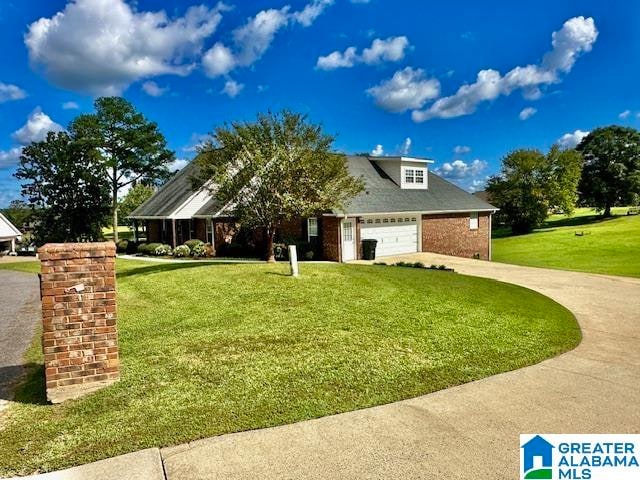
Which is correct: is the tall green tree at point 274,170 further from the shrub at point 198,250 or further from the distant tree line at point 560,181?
the distant tree line at point 560,181

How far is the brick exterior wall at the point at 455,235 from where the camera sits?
2620cm

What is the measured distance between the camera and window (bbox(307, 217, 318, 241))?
23203mm

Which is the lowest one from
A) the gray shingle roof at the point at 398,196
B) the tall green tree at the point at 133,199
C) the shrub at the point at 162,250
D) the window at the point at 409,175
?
the shrub at the point at 162,250

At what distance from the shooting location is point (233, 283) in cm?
1211

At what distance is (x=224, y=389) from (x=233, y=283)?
679 centimetres

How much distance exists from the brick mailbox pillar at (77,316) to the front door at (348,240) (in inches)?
672

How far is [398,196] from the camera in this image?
25.8 meters

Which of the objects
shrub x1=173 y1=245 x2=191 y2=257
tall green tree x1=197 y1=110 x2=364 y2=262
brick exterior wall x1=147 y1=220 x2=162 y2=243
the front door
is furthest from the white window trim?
brick exterior wall x1=147 y1=220 x2=162 y2=243

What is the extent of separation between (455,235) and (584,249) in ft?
43.7

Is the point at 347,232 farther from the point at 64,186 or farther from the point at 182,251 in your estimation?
the point at 64,186

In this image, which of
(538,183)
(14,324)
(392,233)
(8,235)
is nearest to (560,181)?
(538,183)

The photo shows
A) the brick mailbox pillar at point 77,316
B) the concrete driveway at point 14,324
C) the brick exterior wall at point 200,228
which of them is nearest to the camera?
the brick mailbox pillar at point 77,316

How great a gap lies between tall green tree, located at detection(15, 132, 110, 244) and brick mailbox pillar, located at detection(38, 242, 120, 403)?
4096cm

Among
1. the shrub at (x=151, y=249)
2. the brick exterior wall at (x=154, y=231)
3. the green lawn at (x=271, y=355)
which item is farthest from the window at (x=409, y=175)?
the brick exterior wall at (x=154, y=231)
